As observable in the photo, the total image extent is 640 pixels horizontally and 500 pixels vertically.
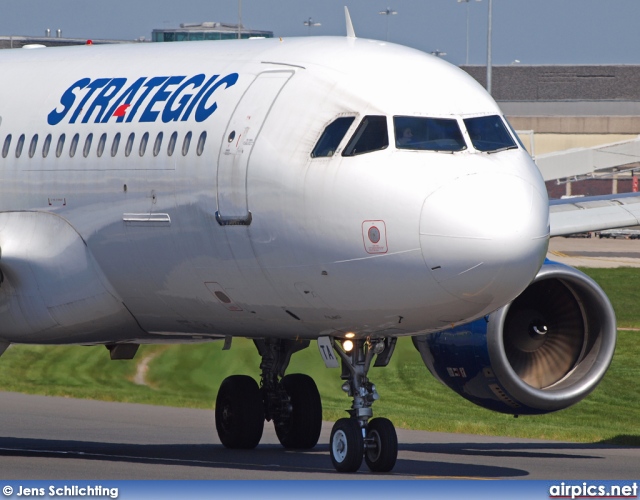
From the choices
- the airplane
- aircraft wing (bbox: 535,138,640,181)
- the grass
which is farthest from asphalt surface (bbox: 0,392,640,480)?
aircraft wing (bbox: 535,138,640,181)

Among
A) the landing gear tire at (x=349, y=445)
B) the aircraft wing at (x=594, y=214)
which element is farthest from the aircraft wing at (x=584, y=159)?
the landing gear tire at (x=349, y=445)

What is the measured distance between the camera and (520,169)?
16.2 metres

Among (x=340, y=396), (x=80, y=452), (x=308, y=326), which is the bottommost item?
(x=340, y=396)

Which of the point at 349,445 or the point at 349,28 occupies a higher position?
the point at 349,28

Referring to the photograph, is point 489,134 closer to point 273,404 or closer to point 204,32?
point 273,404

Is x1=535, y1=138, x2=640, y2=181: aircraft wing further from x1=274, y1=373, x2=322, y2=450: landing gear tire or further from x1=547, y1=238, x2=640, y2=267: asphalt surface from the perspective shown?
x1=274, y1=373, x2=322, y2=450: landing gear tire

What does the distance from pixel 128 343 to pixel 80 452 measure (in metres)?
1.73

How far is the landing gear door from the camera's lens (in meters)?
17.1

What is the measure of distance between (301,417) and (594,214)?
5.35m

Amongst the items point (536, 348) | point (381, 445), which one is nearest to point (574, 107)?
point (536, 348)

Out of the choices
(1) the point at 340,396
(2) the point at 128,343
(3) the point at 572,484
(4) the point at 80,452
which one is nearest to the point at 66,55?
(2) the point at 128,343

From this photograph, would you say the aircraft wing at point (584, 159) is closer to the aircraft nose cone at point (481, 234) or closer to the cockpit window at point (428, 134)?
the cockpit window at point (428, 134)

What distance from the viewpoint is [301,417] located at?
21.8 meters

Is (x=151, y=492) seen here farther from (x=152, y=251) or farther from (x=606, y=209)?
(x=606, y=209)
